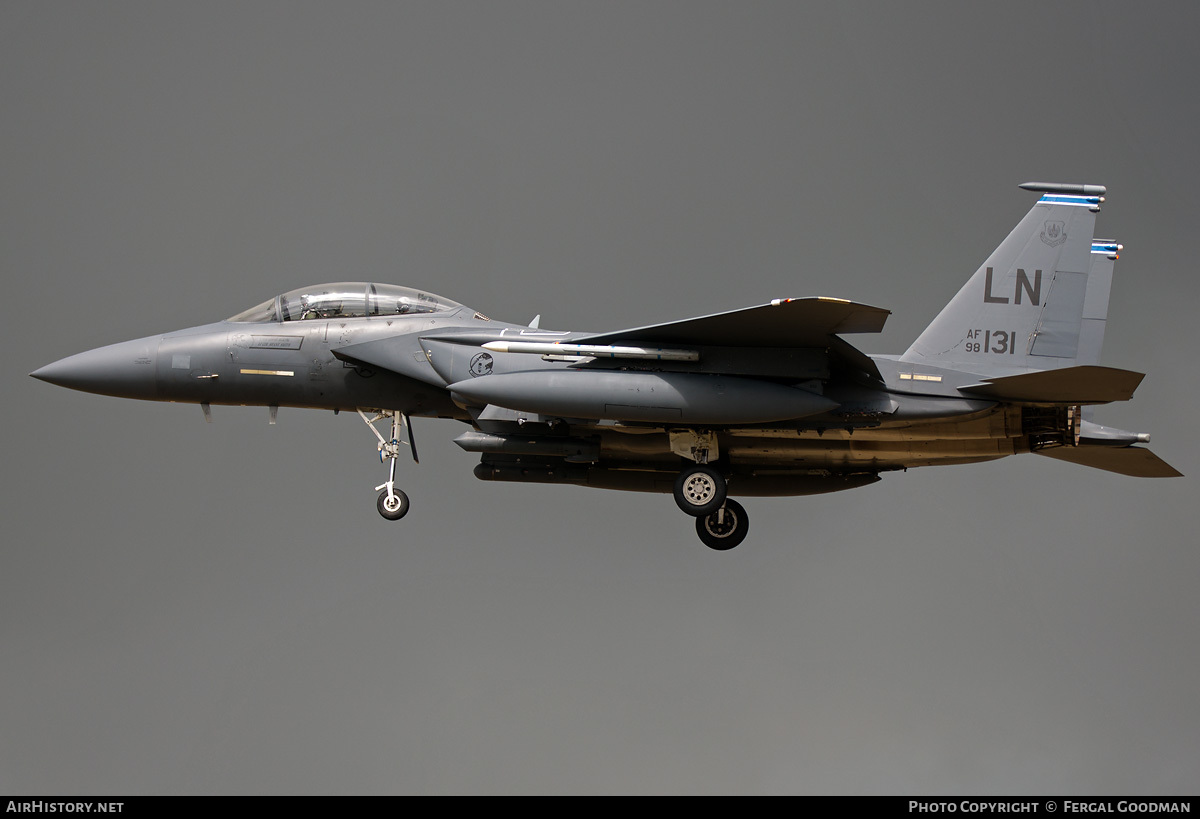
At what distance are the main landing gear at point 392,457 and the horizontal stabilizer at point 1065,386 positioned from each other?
654 centimetres

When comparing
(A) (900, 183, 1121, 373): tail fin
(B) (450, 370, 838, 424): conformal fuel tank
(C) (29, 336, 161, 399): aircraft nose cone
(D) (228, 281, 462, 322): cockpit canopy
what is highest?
(A) (900, 183, 1121, 373): tail fin

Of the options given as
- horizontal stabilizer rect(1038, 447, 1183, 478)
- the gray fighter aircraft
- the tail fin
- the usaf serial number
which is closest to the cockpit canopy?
the gray fighter aircraft

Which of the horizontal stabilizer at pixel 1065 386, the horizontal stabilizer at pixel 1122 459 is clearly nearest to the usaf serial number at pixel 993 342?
the horizontal stabilizer at pixel 1065 386

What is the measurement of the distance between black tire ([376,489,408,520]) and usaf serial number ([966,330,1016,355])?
688 centimetres

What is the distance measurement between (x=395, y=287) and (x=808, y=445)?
5.36 meters

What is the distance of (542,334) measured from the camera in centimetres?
1415

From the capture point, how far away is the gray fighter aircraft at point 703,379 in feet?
44.6

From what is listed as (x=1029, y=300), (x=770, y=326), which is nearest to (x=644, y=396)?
(x=770, y=326)

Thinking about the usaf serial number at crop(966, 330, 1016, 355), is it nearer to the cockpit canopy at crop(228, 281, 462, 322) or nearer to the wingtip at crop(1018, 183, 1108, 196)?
the wingtip at crop(1018, 183, 1108, 196)

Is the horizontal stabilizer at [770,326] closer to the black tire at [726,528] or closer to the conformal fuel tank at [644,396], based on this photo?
the conformal fuel tank at [644,396]

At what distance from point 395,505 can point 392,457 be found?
66 centimetres

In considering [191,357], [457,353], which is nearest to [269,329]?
[191,357]

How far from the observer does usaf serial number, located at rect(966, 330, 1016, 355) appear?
1482 cm

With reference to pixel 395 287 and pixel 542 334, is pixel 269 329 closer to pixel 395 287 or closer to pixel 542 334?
pixel 395 287
